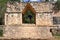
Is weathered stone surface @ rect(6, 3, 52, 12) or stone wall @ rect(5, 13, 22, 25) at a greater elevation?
weathered stone surface @ rect(6, 3, 52, 12)

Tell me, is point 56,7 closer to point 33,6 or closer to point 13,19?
point 33,6

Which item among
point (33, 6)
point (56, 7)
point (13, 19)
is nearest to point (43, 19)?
point (33, 6)

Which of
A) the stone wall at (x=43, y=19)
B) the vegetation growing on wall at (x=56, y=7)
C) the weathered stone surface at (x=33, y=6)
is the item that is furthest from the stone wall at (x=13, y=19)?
the vegetation growing on wall at (x=56, y=7)

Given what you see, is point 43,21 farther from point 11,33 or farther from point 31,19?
point 31,19

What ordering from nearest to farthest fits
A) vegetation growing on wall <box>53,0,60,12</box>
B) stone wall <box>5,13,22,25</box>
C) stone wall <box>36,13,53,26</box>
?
stone wall <box>5,13,22,25</box> → stone wall <box>36,13,53,26</box> → vegetation growing on wall <box>53,0,60,12</box>

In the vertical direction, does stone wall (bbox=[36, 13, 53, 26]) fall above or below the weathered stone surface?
below

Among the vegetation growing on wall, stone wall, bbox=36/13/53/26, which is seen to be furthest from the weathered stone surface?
the vegetation growing on wall

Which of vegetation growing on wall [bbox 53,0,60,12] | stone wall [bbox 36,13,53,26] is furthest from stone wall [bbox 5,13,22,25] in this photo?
vegetation growing on wall [bbox 53,0,60,12]

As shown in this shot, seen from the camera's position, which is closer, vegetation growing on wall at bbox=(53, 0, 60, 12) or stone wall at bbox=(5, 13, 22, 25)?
stone wall at bbox=(5, 13, 22, 25)

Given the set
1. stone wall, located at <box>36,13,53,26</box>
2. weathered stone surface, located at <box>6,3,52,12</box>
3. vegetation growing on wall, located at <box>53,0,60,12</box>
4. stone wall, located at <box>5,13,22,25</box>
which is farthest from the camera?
vegetation growing on wall, located at <box>53,0,60,12</box>

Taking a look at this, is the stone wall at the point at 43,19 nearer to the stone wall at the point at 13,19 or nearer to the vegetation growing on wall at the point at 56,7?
the stone wall at the point at 13,19

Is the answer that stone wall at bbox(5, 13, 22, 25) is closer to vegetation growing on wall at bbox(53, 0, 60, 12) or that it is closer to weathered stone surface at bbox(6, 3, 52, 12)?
weathered stone surface at bbox(6, 3, 52, 12)

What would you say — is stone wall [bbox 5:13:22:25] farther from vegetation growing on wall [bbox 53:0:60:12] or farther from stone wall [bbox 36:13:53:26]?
vegetation growing on wall [bbox 53:0:60:12]

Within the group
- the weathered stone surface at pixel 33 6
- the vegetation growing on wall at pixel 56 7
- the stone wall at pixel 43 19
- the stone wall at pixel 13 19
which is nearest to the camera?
the stone wall at pixel 13 19
